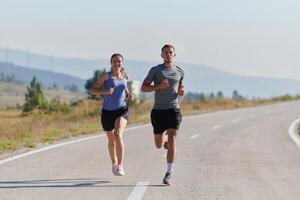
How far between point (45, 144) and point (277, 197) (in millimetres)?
9034

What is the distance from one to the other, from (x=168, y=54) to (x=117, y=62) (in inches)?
39.8

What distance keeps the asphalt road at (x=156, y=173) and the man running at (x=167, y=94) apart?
66 cm

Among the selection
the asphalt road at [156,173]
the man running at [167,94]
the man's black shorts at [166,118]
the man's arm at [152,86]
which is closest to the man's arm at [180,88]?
the man running at [167,94]

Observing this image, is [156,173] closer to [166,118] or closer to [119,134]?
[119,134]

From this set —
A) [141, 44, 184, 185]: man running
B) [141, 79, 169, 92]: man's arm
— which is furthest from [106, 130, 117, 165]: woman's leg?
[141, 79, 169, 92]: man's arm

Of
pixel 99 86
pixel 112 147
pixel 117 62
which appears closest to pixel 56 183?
pixel 112 147

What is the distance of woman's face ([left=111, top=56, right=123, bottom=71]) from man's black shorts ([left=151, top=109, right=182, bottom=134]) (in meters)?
0.95

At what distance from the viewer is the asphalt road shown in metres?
9.16

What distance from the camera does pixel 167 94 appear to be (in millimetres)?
10258

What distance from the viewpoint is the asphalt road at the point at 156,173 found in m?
9.16

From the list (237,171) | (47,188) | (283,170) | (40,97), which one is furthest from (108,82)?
(40,97)

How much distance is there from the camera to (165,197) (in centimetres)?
880

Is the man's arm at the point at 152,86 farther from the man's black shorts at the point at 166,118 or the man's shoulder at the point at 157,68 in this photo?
the man's black shorts at the point at 166,118

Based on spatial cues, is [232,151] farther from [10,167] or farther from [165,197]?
[165,197]
